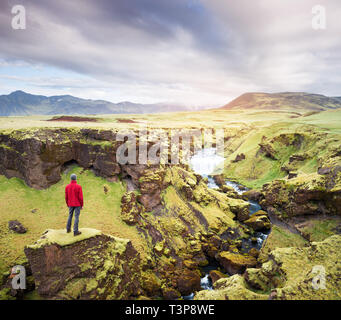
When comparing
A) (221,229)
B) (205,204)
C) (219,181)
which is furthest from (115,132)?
(219,181)

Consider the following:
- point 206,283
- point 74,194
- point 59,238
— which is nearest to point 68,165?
point 59,238

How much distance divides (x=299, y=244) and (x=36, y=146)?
98.7 feet

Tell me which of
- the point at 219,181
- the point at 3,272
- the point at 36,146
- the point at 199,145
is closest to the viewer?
the point at 3,272

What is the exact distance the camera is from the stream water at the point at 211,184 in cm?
2022

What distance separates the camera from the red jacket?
11775 mm

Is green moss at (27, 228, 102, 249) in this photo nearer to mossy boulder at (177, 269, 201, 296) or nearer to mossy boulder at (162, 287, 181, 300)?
mossy boulder at (162, 287, 181, 300)

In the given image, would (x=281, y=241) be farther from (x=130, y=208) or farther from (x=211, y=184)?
(x=211, y=184)

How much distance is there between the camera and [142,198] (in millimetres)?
23031

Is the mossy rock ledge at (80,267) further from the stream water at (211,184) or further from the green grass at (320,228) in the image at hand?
the green grass at (320,228)

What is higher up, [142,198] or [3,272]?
[142,198]

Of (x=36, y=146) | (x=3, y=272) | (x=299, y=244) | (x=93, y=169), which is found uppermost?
(x=36, y=146)

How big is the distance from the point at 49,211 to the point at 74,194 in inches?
389

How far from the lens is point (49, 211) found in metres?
19.3

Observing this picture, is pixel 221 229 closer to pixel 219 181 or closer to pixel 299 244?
pixel 299 244
